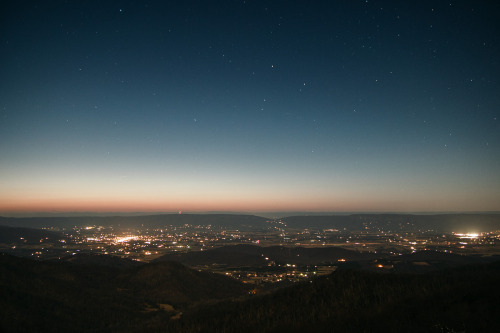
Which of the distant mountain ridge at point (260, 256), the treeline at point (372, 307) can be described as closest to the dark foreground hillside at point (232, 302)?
the treeline at point (372, 307)

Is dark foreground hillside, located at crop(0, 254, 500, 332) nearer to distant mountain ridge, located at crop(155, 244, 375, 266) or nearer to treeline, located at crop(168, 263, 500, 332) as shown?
treeline, located at crop(168, 263, 500, 332)

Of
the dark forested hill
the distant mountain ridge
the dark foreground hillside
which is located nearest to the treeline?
the dark foreground hillside

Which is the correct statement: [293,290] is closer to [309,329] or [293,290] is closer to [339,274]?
[339,274]

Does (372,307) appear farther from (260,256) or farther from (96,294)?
(260,256)

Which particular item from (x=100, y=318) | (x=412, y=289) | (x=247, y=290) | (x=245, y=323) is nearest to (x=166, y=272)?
(x=247, y=290)

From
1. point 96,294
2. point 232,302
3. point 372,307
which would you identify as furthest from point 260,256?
point 372,307

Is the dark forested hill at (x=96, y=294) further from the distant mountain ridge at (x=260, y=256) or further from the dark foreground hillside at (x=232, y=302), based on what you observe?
the distant mountain ridge at (x=260, y=256)

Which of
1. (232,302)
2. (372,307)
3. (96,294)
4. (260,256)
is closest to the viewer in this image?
(372,307)

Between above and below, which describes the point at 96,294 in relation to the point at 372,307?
below
